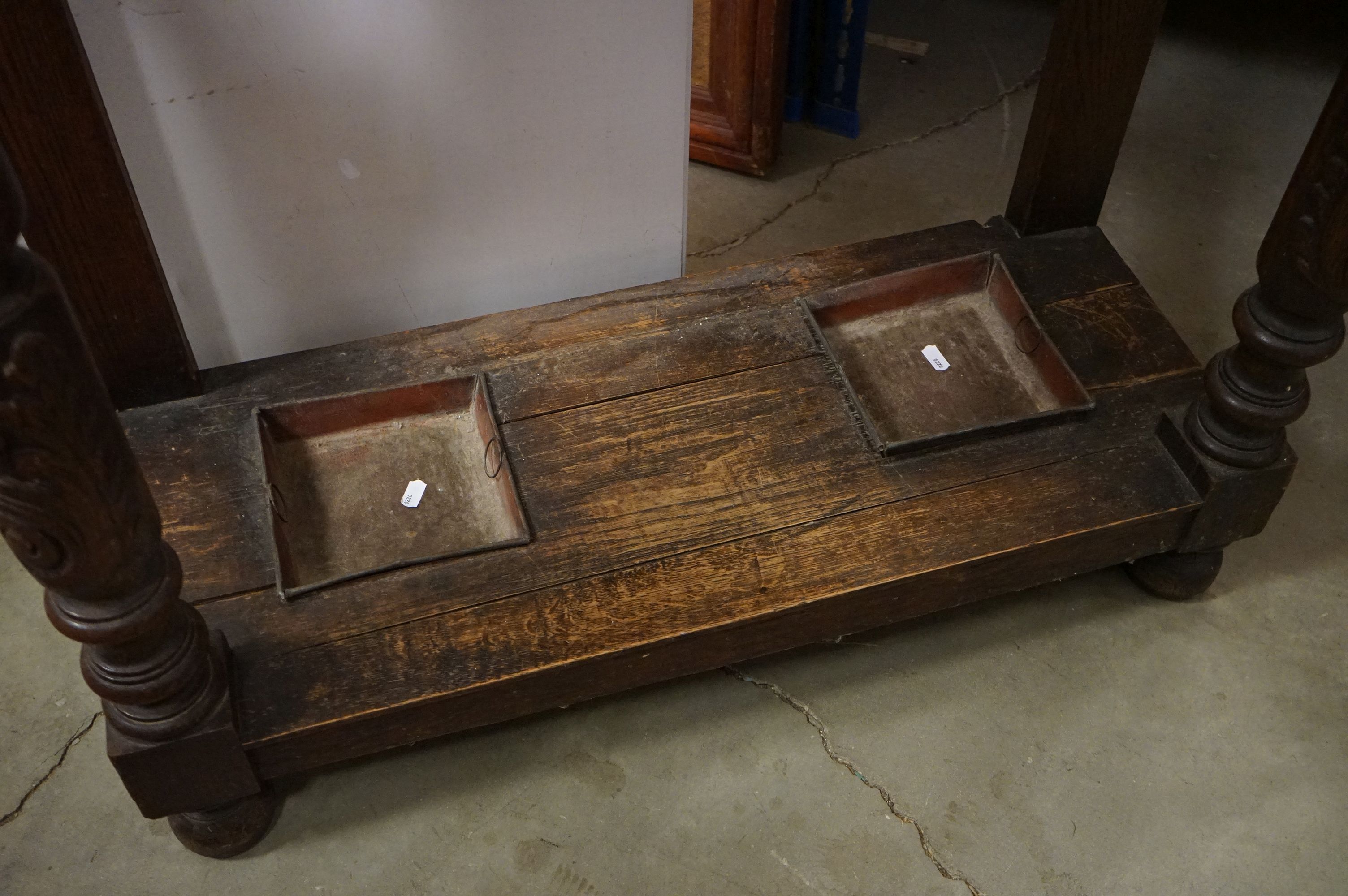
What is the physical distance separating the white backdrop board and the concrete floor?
0.70 metres

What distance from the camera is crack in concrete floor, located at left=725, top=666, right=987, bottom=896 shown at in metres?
1.70

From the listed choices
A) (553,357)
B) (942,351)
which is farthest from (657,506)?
(942,351)

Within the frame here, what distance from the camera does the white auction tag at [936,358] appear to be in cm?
205

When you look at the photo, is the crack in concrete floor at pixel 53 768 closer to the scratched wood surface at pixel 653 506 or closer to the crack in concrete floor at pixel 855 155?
the scratched wood surface at pixel 653 506

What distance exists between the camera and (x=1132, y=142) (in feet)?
9.52

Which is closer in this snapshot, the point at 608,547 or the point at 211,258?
the point at 608,547

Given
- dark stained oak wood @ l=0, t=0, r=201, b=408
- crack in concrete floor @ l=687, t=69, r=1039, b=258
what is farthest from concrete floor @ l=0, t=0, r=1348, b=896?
crack in concrete floor @ l=687, t=69, r=1039, b=258

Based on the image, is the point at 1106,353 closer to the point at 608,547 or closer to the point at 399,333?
the point at 608,547

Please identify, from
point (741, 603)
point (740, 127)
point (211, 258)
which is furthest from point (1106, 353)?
point (211, 258)

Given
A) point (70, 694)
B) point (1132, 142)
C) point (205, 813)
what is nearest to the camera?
point (205, 813)

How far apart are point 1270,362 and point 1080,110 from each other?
2.06 feet

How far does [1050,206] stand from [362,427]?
1.28m

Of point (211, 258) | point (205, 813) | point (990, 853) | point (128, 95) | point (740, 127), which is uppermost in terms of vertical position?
point (128, 95)

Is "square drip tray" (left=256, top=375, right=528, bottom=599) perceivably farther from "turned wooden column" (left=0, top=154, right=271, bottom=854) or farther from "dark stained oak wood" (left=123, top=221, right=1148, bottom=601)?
"turned wooden column" (left=0, top=154, right=271, bottom=854)
